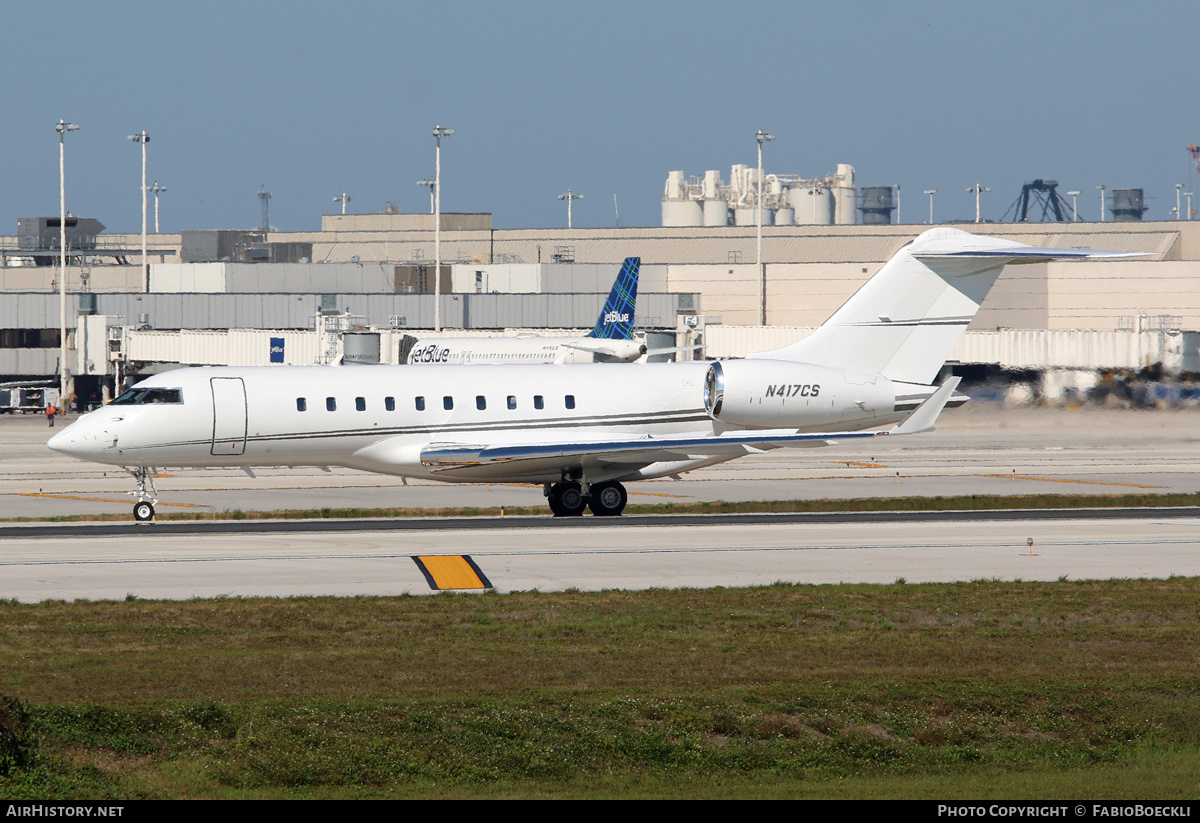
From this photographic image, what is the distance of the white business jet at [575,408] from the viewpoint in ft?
105

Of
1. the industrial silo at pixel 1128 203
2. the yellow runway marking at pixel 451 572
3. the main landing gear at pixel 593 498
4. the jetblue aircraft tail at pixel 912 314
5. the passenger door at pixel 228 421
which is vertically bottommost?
the yellow runway marking at pixel 451 572

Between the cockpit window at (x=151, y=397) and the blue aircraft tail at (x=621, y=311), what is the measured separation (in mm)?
32244

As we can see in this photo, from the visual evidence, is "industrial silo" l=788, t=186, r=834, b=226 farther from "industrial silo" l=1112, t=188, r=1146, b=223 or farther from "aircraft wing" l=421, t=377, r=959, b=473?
"aircraft wing" l=421, t=377, r=959, b=473

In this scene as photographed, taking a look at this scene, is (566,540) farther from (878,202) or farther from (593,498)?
(878,202)

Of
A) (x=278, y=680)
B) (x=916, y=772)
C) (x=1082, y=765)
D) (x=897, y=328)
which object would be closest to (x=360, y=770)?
(x=278, y=680)

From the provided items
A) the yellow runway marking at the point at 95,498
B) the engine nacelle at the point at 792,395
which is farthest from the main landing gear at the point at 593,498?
the yellow runway marking at the point at 95,498

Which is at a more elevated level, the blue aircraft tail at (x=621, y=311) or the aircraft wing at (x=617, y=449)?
the blue aircraft tail at (x=621, y=311)

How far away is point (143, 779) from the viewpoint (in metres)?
12.2

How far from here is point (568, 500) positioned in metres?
33.7

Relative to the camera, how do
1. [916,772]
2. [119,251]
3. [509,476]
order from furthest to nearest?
1. [119,251]
2. [509,476]
3. [916,772]

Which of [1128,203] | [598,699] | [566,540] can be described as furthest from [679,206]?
[598,699]

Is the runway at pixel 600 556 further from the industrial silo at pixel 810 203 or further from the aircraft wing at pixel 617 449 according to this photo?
the industrial silo at pixel 810 203

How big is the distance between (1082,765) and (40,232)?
12821 centimetres

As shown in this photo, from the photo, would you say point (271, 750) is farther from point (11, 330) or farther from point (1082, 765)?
point (11, 330)
